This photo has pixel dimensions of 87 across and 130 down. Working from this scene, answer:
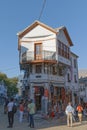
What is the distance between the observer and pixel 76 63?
2183 inches

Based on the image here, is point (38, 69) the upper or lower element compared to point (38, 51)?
lower

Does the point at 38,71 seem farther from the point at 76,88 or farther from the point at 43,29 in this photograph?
the point at 76,88

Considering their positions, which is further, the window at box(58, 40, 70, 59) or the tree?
the tree

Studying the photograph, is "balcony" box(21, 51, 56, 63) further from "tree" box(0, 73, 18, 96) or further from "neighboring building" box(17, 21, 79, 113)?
"tree" box(0, 73, 18, 96)

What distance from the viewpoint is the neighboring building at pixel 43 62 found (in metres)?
38.5

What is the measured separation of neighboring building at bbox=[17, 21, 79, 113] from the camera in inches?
1517

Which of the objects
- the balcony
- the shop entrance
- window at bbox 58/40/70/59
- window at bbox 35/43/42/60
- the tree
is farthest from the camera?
the tree

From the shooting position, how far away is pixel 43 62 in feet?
128

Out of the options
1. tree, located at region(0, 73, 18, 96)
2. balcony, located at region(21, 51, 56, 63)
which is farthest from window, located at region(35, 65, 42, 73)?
tree, located at region(0, 73, 18, 96)

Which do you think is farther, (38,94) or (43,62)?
(43,62)

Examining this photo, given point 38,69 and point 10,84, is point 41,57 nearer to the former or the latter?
point 38,69

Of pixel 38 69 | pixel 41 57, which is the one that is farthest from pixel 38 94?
pixel 41 57

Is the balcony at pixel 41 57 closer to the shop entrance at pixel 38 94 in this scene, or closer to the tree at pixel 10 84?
the shop entrance at pixel 38 94

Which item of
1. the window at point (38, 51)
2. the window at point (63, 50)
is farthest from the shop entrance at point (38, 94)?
the window at point (63, 50)
